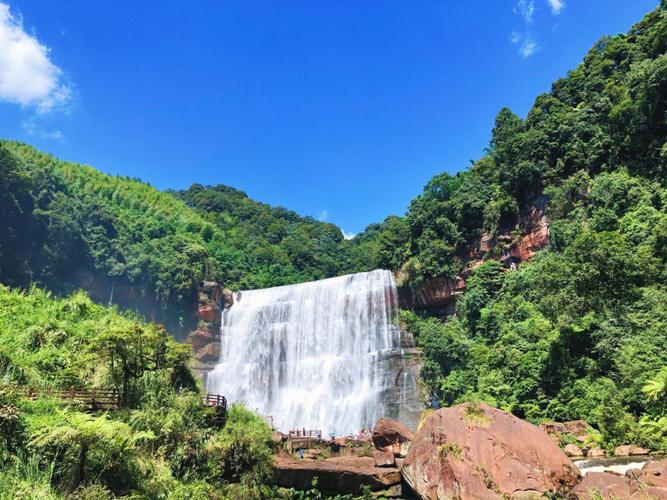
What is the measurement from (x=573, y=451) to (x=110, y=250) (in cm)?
3513

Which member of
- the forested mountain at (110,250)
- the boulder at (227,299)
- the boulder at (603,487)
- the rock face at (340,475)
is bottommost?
the rock face at (340,475)

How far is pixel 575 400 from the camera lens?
1714 centimetres

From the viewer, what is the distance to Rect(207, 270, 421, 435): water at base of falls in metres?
28.1

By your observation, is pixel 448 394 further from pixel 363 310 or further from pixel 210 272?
pixel 210 272

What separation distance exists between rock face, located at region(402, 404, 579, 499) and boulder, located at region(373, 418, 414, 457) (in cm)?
568

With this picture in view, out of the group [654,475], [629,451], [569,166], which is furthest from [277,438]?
[569,166]

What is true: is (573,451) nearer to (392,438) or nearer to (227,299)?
(392,438)

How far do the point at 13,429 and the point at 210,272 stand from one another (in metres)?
31.5

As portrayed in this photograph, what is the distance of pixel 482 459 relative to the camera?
34.6 ft

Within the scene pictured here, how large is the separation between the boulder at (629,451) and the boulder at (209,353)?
27.5 meters

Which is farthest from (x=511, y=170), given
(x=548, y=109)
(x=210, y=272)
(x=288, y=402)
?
(x=210, y=272)

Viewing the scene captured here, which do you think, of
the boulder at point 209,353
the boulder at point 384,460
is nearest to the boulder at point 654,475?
the boulder at point 384,460

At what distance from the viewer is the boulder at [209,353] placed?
34.7 metres

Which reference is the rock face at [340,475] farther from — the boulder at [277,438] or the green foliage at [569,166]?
the green foliage at [569,166]
